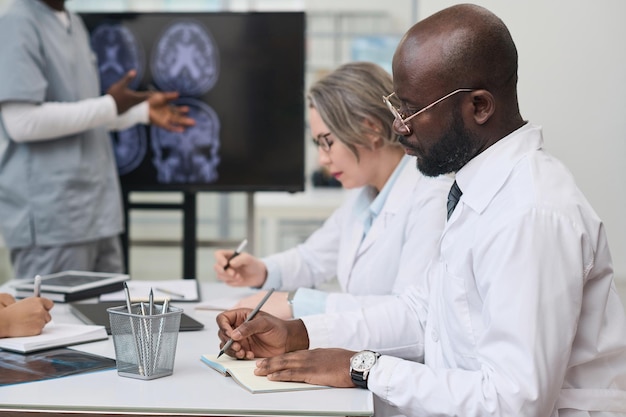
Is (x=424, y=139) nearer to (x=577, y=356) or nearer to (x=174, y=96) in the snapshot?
(x=577, y=356)

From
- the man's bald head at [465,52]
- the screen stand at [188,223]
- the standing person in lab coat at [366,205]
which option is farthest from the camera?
the screen stand at [188,223]

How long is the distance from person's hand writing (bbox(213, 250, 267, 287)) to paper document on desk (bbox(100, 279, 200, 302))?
89 mm

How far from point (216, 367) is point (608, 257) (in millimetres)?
678

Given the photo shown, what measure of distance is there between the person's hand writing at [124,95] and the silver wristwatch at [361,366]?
188 centimetres

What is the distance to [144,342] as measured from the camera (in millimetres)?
1348

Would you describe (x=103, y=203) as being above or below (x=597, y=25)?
below

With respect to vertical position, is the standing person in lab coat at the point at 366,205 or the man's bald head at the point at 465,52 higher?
the man's bald head at the point at 465,52

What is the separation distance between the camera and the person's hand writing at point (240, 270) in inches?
88.0

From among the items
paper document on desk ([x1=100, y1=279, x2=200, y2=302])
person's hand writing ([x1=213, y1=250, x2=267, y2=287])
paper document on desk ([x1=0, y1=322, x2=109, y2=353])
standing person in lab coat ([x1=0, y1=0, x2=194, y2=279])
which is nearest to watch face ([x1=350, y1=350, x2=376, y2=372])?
paper document on desk ([x1=0, y1=322, x2=109, y2=353])

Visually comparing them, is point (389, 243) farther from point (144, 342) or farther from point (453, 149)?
point (144, 342)

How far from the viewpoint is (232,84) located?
330 cm

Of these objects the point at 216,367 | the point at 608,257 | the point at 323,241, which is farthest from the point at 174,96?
the point at 608,257

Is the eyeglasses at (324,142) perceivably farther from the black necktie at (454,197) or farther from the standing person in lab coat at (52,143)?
the standing person in lab coat at (52,143)

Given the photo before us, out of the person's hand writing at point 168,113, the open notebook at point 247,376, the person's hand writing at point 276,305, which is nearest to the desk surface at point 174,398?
the open notebook at point 247,376
